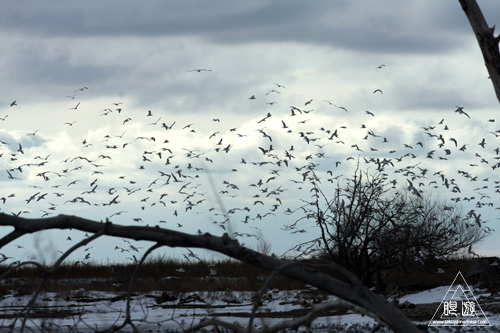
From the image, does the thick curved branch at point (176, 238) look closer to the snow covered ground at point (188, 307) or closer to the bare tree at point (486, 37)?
the bare tree at point (486, 37)

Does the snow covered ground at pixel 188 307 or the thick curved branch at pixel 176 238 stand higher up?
the snow covered ground at pixel 188 307

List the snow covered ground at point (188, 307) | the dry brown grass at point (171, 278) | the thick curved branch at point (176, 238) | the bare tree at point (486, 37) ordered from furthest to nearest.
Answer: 1. the dry brown grass at point (171, 278)
2. the snow covered ground at point (188, 307)
3. the bare tree at point (486, 37)
4. the thick curved branch at point (176, 238)

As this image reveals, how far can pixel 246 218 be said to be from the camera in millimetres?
22172

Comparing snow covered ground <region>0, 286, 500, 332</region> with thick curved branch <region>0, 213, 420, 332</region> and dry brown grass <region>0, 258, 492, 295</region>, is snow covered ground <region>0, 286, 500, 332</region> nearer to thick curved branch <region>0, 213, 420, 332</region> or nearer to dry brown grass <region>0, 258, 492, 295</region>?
dry brown grass <region>0, 258, 492, 295</region>

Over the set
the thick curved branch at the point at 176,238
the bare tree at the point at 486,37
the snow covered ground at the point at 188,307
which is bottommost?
the thick curved branch at the point at 176,238

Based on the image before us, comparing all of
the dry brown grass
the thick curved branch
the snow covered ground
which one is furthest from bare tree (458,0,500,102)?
the dry brown grass

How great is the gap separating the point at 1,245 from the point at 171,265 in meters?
29.8

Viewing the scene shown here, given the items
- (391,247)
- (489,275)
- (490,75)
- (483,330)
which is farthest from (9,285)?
(490,75)

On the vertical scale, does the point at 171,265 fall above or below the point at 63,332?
above

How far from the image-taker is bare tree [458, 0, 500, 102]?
18.2 feet

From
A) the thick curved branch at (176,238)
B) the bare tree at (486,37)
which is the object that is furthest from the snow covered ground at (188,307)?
the thick curved branch at (176,238)

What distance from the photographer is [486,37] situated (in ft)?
18.4

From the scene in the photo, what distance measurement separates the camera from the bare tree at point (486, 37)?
555 cm

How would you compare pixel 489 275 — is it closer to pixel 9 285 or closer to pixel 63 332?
pixel 63 332
